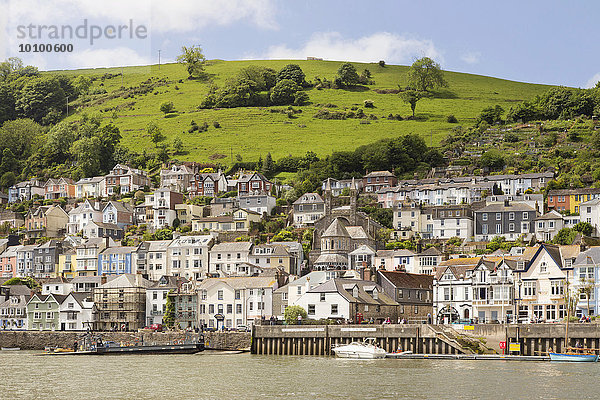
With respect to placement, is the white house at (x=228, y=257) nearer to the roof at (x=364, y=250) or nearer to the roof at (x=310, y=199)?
the roof at (x=364, y=250)

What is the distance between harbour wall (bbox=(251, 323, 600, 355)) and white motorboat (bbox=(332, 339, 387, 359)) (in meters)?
1.89

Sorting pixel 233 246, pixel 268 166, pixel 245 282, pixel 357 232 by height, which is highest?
pixel 268 166

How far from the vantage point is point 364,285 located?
3573 inches

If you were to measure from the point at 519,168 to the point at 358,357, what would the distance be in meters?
76.9

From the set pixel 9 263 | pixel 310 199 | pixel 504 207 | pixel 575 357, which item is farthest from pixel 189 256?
pixel 575 357

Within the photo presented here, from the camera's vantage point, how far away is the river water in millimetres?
51062

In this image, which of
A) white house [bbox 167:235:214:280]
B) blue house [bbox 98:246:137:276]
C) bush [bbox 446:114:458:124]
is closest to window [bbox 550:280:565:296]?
white house [bbox 167:235:214:280]

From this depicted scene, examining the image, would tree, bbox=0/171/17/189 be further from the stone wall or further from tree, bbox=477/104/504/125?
the stone wall

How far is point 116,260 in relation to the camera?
411 ft

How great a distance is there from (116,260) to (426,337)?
63.4 metres

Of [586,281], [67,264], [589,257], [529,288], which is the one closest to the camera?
[586,281]

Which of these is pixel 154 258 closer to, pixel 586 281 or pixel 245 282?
pixel 245 282

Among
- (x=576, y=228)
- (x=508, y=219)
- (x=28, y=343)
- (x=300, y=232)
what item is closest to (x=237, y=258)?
(x=300, y=232)

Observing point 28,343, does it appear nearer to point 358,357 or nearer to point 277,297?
point 277,297
